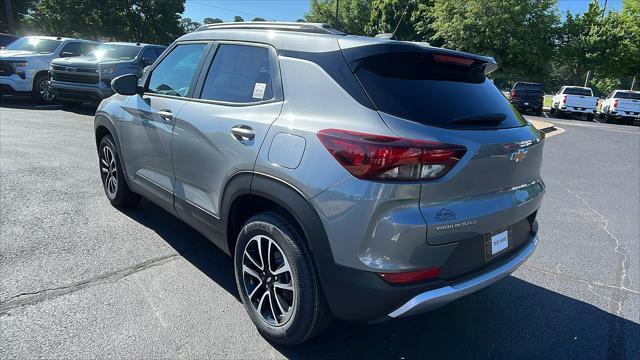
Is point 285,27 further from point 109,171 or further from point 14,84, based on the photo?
point 14,84

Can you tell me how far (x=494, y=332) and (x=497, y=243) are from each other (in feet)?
2.60

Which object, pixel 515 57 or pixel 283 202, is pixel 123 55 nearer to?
pixel 283 202

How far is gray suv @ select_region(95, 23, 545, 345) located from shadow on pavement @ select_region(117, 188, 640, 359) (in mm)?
415

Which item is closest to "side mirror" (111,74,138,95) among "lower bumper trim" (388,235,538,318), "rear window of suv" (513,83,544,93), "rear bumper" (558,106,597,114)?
"lower bumper trim" (388,235,538,318)

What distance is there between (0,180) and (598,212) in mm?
7631

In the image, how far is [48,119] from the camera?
33.8 feet

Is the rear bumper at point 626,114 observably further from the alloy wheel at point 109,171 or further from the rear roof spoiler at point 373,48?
the alloy wheel at point 109,171

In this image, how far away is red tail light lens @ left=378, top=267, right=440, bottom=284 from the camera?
2.11 metres

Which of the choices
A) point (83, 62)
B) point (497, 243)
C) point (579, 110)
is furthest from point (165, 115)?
point (579, 110)

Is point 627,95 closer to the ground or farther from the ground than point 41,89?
closer to the ground

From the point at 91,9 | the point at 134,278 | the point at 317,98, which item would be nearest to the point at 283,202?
the point at 317,98

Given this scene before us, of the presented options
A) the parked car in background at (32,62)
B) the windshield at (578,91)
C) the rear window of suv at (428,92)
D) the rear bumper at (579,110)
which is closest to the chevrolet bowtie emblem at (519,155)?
the rear window of suv at (428,92)

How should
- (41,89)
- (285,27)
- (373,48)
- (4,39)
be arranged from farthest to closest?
(4,39)
(41,89)
(285,27)
(373,48)

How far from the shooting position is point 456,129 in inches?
88.0
